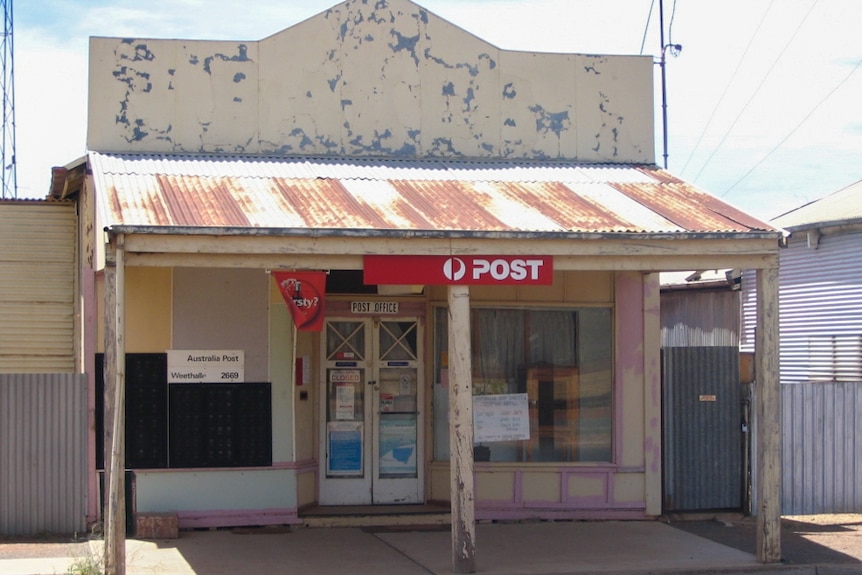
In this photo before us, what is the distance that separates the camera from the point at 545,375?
1252 centimetres

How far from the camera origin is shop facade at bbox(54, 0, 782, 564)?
1123 cm

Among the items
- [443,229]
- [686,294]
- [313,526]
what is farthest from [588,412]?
[686,294]

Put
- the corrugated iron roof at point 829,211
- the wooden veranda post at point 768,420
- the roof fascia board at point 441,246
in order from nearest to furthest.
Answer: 1. the roof fascia board at point 441,246
2. the wooden veranda post at point 768,420
3. the corrugated iron roof at point 829,211

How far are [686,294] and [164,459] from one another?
9982 millimetres

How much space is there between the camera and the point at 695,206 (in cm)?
1079

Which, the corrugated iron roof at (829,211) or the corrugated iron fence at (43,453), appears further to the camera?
the corrugated iron roof at (829,211)

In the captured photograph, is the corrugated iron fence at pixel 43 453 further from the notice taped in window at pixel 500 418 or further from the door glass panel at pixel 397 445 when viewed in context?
the notice taped in window at pixel 500 418

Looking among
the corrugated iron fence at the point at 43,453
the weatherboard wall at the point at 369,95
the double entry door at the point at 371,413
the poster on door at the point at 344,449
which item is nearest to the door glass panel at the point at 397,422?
the double entry door at the point at 371,413

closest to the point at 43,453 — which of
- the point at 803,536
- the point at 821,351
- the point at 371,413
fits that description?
the point at 371,413

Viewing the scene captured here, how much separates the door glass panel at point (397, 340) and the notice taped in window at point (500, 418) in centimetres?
95

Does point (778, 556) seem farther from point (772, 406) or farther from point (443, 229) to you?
point (443, 229)

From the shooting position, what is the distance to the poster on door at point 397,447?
12266 millimetres

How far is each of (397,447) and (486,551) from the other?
7.00ft

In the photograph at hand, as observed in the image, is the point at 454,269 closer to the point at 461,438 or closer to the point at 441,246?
the point at 441,246
